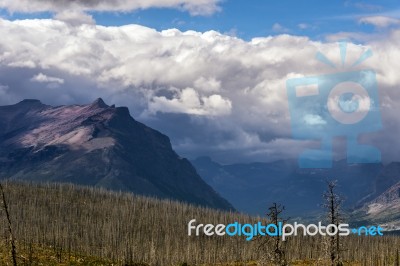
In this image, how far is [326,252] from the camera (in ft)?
258

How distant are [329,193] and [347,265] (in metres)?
126

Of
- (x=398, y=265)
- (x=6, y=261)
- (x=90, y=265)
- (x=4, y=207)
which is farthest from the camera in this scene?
(x=90, y=265)

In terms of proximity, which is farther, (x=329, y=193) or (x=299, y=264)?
(x=299, y=264)

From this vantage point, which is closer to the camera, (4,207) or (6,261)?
(4,207)

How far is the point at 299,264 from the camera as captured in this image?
198 m

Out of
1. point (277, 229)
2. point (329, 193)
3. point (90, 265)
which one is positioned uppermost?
point (329, 193)

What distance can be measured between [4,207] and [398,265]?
151820 mm

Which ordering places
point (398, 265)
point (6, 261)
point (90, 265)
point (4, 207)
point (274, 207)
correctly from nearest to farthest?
1. point (4, 207)
2. point (274, 207)
3. point (6, 261)
4. point (398, 265)
5. point (90, 265)

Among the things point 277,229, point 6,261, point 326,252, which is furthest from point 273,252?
point 6,261

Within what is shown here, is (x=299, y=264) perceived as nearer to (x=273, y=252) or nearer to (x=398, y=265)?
(x=398, y=265)

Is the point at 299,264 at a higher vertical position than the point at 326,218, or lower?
lower

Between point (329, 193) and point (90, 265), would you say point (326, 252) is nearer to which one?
point (329, 193)

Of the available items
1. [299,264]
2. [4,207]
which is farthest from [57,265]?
[4,207]

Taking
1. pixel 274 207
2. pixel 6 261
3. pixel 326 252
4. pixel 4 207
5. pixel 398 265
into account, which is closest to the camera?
pixel 4 207
